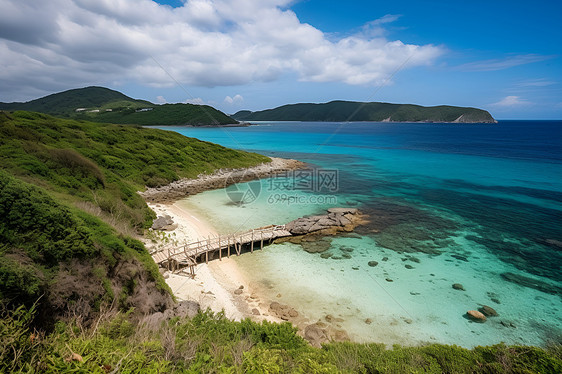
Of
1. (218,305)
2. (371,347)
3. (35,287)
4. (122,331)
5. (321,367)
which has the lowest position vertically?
(218,305)

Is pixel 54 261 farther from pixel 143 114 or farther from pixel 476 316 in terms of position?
pixel 143 114

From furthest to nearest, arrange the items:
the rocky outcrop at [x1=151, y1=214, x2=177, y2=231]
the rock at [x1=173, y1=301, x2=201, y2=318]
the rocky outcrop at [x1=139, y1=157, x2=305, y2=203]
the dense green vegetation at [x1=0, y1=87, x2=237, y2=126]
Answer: the dense green vegetation at [x1=0, y1=87, x2=237, y2=126] < the rocky outcrop at [x1=139, y1=157, x2=305, y2=203] < the rocky outcrop at [x1=151, y1=214, x2=177, y2=231] < the rock at [x1=173, y1=301, x2=201, y2=318]

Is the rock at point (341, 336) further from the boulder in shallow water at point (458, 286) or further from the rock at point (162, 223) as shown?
the rock at point (162, 223)

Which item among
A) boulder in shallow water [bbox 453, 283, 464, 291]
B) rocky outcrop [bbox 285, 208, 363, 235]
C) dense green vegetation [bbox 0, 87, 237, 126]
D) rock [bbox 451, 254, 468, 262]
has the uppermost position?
dense green vegetation [bbox 0, 87, 237, 126]

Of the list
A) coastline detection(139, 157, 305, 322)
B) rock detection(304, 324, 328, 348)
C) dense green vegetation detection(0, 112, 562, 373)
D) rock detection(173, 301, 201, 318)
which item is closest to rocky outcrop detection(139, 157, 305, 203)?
coastline detection(139, 157, 305, 322)

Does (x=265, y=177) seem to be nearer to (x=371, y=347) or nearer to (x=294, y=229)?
(x=294, y=229)

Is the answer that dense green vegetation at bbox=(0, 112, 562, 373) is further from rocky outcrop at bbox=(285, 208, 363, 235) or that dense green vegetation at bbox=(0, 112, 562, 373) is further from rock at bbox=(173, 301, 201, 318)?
rocky outcrop at bbox=(285, 208, 363, 235)

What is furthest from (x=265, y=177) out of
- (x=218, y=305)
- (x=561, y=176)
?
(x=561, y=176)
